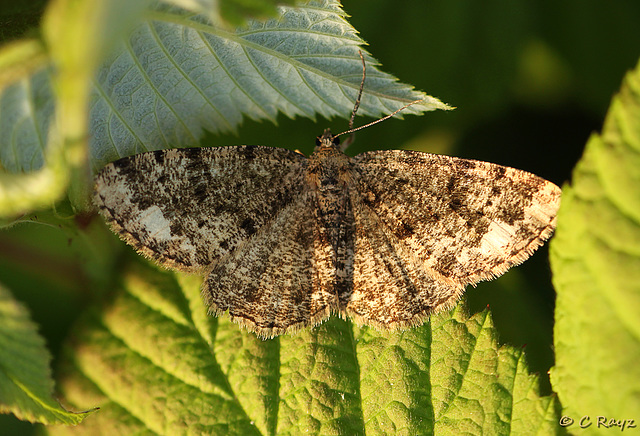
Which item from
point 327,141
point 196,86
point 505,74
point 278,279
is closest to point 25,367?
point 278,279

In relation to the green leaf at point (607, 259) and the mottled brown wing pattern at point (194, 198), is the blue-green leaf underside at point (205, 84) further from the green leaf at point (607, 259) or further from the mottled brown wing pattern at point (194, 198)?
the green leaf at point (607, 259)

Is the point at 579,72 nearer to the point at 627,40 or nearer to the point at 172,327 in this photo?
the point at 627,40

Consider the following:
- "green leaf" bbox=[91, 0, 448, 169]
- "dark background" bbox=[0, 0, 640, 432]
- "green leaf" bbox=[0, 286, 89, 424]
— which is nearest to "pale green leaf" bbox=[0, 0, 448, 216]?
"green leaf" bbox=[91, 0, 448, 169]

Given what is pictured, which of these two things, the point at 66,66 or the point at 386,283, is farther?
the point at 386,283

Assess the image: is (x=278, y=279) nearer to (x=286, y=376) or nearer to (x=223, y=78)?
(x=286, y=376)

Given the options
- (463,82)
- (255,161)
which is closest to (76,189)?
(255,161)

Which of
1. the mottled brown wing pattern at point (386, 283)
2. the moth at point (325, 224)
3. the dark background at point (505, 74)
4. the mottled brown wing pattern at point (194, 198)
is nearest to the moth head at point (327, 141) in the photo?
the moth at point (325, 224)
